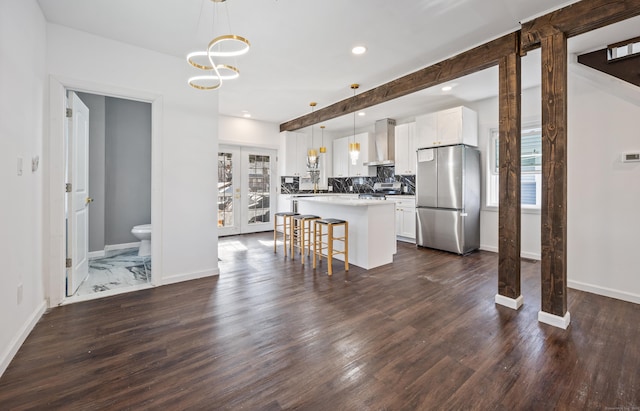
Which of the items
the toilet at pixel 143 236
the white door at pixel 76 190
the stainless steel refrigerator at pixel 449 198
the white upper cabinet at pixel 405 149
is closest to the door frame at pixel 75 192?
the white door at pixel 76 190

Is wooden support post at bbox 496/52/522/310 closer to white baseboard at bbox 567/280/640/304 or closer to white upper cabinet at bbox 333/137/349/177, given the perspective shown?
white baseboard at bbox 567/280/640/304

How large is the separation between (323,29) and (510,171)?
2.23 m

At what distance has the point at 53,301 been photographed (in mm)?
2656

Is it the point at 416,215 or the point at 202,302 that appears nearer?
the point at 202,302

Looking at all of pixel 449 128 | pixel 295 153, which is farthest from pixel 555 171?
pixel 295 153

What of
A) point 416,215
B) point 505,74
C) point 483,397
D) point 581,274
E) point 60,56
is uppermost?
point 60,56

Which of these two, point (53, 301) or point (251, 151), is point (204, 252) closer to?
point (53, 301)

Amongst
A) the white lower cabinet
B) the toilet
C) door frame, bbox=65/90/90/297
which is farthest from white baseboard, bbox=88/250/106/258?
the white lower cabinet

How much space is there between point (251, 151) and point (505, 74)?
17.3 feet

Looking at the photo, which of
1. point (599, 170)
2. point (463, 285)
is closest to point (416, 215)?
point (463, 285)

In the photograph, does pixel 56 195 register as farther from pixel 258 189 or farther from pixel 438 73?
pixel 258 189

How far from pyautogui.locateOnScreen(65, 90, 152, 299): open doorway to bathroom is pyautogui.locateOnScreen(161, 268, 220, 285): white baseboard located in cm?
22

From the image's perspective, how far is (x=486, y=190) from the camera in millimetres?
5004

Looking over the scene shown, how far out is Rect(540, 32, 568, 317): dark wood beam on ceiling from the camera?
2.26 meters
